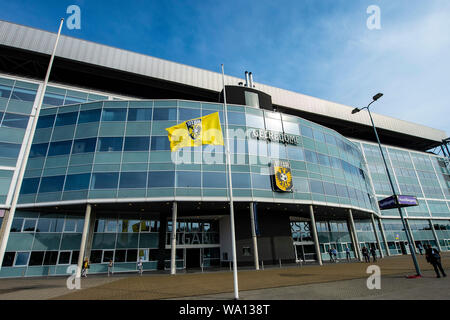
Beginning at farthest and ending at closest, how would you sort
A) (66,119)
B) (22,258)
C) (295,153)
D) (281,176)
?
(295,153) < (66,119) < (281,176) < (22,258)

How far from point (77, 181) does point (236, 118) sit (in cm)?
1979

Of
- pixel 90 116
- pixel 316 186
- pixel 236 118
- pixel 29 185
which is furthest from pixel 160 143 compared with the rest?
pixel 316 186

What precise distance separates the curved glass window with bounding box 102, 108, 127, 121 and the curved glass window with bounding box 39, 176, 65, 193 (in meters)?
8.45

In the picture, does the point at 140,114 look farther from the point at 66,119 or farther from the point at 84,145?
the point at 66,119

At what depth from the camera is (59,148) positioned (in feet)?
86.3

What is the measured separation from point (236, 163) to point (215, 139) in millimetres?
12729

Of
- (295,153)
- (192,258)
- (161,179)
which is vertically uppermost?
(295,153)

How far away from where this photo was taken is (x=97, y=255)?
26359 millimetres

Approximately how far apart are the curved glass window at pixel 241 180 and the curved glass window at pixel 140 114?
1277 cm

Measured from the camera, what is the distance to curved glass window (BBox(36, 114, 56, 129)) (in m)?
27.6

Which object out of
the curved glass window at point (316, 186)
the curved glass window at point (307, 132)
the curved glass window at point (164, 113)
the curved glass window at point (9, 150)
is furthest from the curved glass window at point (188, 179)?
the curved glass window at point (9, 150)
